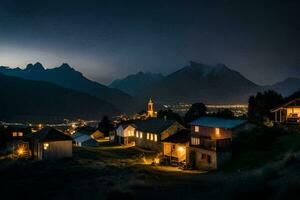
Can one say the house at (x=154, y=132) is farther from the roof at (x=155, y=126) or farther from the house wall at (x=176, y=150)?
the house wall at (x=176, y=150)

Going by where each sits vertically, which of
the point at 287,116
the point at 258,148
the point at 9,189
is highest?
the point at 287,116

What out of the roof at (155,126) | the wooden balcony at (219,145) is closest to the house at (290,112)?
the wooden balcony at (219,145)

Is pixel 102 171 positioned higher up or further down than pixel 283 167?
further down

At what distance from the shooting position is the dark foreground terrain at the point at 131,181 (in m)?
17.7

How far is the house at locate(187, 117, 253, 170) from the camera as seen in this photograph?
4009 centimetres

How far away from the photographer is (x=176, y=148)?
51.4m

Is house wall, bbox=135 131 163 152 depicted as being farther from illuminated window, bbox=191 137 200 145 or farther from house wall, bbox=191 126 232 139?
illuminated window, bbox=191 137 200 145

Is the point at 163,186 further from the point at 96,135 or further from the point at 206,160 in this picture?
the point at 96,135

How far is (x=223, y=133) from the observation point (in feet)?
144

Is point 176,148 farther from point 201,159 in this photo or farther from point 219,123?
point 201,159

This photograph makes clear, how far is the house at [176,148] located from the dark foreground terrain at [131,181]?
145 inches

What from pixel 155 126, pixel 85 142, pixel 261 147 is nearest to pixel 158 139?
pixel 155 126

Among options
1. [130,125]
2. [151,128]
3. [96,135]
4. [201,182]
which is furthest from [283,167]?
[96,135]

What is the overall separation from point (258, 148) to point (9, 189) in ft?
84.2
